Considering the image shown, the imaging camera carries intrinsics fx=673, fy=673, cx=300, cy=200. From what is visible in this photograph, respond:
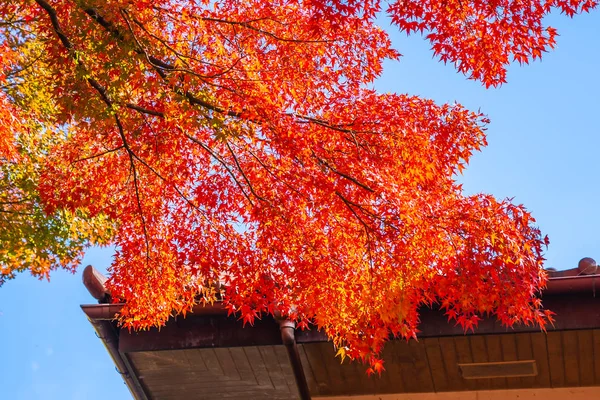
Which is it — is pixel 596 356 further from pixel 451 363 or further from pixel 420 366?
pixel 420 366

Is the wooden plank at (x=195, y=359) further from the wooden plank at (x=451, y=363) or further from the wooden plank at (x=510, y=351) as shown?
the wooden plank at (x=510, y=351)

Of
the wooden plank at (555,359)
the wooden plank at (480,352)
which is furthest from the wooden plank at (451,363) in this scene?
the wooden plank at (555,359)

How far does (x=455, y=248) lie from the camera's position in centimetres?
718

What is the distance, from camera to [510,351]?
936 cm

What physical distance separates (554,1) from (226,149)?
398 cm

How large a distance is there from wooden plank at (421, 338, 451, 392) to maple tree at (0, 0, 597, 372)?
31.6 inches

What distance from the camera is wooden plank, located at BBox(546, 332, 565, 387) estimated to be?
9.09 metres

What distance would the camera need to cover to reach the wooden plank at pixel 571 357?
902 cm

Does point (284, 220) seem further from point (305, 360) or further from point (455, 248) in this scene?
point (305, 360)

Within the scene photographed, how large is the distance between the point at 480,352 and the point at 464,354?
222 millimetres

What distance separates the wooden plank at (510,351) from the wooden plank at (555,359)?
45 centimetres

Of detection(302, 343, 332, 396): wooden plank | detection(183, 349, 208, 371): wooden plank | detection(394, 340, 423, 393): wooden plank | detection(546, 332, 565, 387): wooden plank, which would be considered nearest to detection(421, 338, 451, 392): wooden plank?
detection(394, 340, 423, 393): wooden plank

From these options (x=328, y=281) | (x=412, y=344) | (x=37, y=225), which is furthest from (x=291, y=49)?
(x=37, y=225)

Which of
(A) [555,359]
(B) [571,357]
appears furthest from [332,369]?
(B) [571,357]
